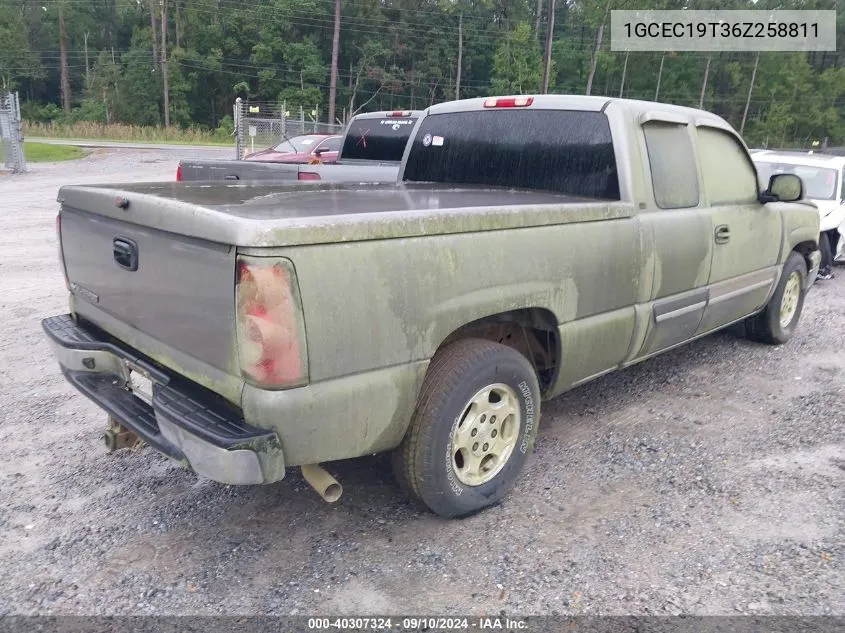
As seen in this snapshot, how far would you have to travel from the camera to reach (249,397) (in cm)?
240

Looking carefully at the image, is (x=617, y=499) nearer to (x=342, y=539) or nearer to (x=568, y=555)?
(x=568, y=555)

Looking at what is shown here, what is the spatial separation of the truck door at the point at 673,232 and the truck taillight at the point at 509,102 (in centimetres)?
75

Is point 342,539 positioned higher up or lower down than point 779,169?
lower down

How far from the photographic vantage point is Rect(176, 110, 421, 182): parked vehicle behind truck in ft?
26.7

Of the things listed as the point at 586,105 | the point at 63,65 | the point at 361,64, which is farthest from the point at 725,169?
the point at 63,65

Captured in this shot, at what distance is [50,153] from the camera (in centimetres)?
3048

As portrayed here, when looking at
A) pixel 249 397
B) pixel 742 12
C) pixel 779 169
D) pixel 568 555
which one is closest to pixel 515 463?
pixel 568 555

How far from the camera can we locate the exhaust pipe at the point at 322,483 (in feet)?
8.72

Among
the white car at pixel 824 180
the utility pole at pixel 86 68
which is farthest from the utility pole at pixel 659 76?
the white car at pixel 824 180

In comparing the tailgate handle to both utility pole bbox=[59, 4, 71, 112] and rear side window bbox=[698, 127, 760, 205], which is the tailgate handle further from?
utility pole bbox=[59, 4, 71, 112]

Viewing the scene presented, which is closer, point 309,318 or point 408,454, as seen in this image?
point 309,318

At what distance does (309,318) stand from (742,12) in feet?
213

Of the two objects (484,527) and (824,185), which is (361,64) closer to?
(824,185)

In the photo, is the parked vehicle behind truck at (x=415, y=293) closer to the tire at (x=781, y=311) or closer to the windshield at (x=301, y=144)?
the tire at (x=781, y=311)
